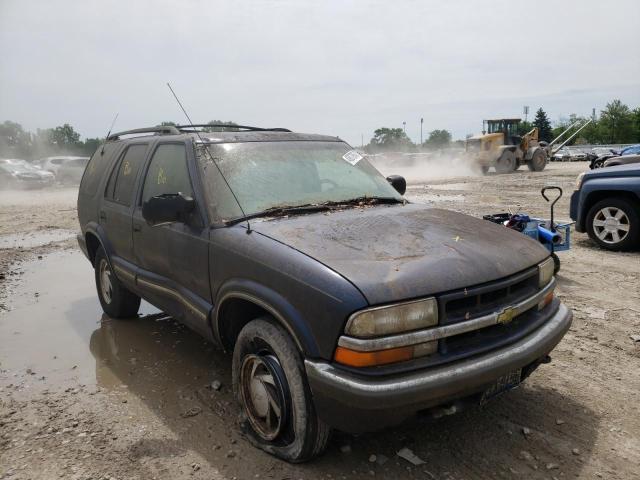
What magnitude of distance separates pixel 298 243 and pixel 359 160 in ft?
5.63

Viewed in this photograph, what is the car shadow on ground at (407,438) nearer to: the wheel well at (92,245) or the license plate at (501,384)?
the license plate at (501,384)

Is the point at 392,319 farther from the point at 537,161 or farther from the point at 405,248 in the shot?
the point at 537,161

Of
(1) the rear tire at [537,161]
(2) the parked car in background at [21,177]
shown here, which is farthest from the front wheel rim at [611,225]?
(2) the parked car in background at [21,177]

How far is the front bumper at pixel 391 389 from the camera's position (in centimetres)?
226

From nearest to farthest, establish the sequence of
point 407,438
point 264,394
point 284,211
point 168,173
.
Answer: point 264,394
point 407,438
point 284,211
point 168,173

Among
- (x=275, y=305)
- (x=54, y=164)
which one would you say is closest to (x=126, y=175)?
(x=275, y=305)

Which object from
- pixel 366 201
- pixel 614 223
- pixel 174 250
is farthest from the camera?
pixel 614 223

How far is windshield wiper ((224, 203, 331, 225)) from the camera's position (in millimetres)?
3209

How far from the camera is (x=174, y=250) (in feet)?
11.8

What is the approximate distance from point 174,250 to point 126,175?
4.75ft

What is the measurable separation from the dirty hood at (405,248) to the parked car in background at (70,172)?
24311 mm

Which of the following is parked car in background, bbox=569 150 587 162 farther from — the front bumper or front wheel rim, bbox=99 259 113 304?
the front bumper

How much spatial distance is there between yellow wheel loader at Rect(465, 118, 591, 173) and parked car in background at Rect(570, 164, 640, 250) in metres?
20.7

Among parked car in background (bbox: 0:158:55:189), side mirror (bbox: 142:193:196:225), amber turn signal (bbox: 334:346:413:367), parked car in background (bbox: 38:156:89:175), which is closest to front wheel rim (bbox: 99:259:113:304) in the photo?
side mirror (bbox: 142:193:196:225)
